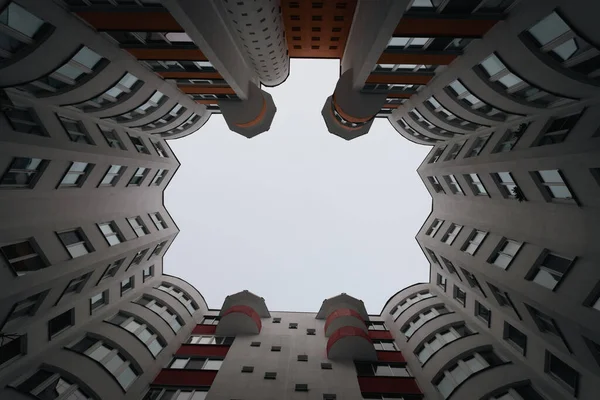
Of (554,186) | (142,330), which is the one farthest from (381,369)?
(142,330)

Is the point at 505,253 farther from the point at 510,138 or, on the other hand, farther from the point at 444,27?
the point at 444,27

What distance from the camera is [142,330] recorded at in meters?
21.6

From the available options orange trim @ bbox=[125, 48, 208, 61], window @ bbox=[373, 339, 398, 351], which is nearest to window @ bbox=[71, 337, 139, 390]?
orange trim @ bbox=[125, 48, 208, 61]

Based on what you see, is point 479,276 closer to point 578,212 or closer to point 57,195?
point 578,212

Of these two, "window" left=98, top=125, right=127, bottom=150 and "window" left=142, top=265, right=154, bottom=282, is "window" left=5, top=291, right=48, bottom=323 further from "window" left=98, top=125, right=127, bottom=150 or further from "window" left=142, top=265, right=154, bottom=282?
"window" left=142, top=265, right=154, bottom=282

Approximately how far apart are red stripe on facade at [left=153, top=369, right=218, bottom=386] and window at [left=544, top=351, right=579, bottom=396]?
2039cm

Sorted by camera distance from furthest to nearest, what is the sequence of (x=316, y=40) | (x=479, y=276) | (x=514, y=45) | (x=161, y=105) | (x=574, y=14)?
1. (x=316, y=40)
2. (x=161, y=105)
3. (x=479, y=276)
4. (x=514, y=45)
5. (x=574, y=14)

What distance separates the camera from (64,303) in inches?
681

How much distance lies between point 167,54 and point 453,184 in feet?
80.8

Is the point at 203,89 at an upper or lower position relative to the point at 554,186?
upper

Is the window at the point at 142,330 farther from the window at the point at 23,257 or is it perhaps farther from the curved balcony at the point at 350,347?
the curved balcony at the point at 350,347

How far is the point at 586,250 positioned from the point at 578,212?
5.55 feet

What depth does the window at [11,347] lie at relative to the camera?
1368 centimetres

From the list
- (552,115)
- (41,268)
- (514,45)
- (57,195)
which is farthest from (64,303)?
(552,115)
